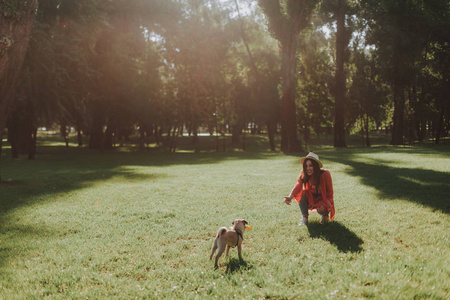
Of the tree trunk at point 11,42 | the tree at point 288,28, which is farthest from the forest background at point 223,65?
the tree trunk at point 11,42

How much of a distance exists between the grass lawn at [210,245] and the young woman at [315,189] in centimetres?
40

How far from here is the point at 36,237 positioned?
627 cm

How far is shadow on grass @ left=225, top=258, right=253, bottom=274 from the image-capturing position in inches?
180

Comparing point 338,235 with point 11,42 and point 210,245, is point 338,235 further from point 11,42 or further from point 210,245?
point 11,42

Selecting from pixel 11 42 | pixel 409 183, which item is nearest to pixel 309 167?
pixel 409 183

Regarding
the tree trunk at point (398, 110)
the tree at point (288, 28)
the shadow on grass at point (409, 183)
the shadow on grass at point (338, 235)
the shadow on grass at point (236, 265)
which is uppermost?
the tree at point (288, 28)

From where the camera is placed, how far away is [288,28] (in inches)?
931

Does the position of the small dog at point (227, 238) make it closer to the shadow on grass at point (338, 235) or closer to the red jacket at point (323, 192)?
the shadow on grass at point (338, 235)

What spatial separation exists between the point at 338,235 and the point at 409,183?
653 centimetres

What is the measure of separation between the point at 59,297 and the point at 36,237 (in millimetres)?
2908

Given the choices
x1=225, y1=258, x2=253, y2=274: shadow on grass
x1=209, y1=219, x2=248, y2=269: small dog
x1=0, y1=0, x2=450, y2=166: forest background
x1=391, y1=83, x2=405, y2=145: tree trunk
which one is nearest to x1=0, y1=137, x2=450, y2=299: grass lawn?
x1=225, y1=258, x2=253, y2=274: shadow on grass

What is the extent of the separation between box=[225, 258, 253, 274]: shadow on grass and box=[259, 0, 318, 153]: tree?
2131 centimetres

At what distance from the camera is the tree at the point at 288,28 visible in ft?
75.9

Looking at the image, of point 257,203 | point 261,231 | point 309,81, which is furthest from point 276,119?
point 261,231
